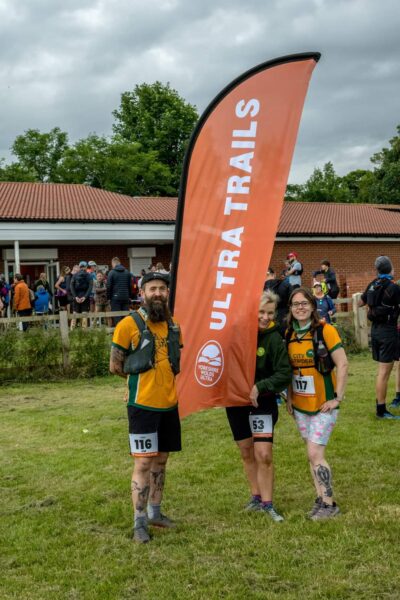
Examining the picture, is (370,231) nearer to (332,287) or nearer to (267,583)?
(332,287)

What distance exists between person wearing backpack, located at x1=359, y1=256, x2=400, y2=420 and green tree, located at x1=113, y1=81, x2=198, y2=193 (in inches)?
1736

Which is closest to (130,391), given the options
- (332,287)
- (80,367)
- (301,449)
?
(301,449)

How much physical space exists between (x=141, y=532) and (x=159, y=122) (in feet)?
178

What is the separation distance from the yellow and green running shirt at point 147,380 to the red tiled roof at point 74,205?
66.8 feet

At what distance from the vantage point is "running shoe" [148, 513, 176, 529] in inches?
196

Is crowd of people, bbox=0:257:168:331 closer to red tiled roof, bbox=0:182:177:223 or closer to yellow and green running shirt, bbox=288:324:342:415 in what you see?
red tiled roof, bbox=0:182:177:223

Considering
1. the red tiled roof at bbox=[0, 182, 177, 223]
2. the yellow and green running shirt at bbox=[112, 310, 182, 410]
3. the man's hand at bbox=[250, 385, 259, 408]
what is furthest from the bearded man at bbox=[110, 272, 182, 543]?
the red tiled roof at bbox=[0, 182, 177, 223]

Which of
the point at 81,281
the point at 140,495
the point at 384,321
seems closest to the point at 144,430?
the point at 140,495

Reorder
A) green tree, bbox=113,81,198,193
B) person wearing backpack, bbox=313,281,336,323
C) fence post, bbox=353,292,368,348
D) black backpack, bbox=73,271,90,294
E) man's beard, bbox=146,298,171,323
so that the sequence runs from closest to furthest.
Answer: man's beard, bbox=146,298,171,323 → person wearing backpack, bbox=313,281,336,323 → fence post, bbox=353,292,368,348 → black backpack, bbox=73,271,90,294 → green tree, bbox=113,81,198,193

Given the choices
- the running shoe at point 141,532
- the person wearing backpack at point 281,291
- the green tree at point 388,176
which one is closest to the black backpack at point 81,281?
the person wearing backpack at point 281,291

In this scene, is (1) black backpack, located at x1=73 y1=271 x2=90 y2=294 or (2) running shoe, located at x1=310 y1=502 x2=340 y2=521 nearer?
(2) running shoe, located at x1=310 y1=502 x2=340 y2=521

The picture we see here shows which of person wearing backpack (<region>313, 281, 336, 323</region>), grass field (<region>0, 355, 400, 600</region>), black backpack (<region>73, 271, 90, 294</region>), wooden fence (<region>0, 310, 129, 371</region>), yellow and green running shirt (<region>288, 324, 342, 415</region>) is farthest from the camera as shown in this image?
black backpack (<region>73, 271, 90, 294</region>)

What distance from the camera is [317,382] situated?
194 inches

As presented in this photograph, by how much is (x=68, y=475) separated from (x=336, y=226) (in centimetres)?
2866
